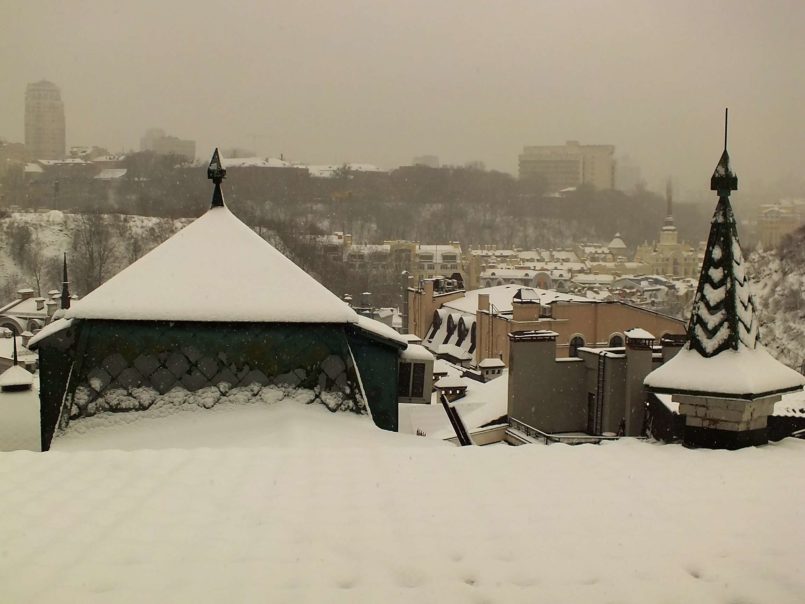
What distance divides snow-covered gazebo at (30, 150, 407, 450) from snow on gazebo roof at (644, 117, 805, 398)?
248cm

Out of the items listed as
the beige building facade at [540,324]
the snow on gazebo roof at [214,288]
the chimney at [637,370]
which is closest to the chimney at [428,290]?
the beige building facade at [540,324]

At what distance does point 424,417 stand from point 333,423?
79.7 inches

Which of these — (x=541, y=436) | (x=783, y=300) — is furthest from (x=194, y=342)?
(x=783, y=300)

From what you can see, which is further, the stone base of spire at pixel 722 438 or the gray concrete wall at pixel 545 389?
the gray concrete wall at pixel 545 389

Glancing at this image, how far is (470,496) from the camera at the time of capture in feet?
12.2

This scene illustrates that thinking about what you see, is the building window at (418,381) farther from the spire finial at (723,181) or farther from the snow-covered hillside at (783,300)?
the snow-covered hillside at (783,300)

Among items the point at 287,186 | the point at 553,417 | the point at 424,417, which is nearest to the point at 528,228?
the point at 287,186

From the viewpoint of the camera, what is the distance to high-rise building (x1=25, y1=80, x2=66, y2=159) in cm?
888

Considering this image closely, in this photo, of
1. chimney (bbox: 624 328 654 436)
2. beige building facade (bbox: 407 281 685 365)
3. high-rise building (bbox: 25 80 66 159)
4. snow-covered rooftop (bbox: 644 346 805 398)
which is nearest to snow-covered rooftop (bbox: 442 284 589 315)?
beige building facade (bbox: 407 281 685 365)

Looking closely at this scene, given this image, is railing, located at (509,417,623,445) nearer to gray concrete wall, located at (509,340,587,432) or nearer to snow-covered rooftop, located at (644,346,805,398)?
gray concrete wall, located at (509,340,587,432)

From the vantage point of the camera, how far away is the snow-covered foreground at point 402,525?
2.78 m

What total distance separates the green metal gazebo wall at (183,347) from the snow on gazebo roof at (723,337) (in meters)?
2.65

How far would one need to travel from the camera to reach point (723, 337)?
5.45 metres

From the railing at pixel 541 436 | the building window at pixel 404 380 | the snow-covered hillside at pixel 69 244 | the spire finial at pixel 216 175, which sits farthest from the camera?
the snow-covered hillside at pixel 69 244
